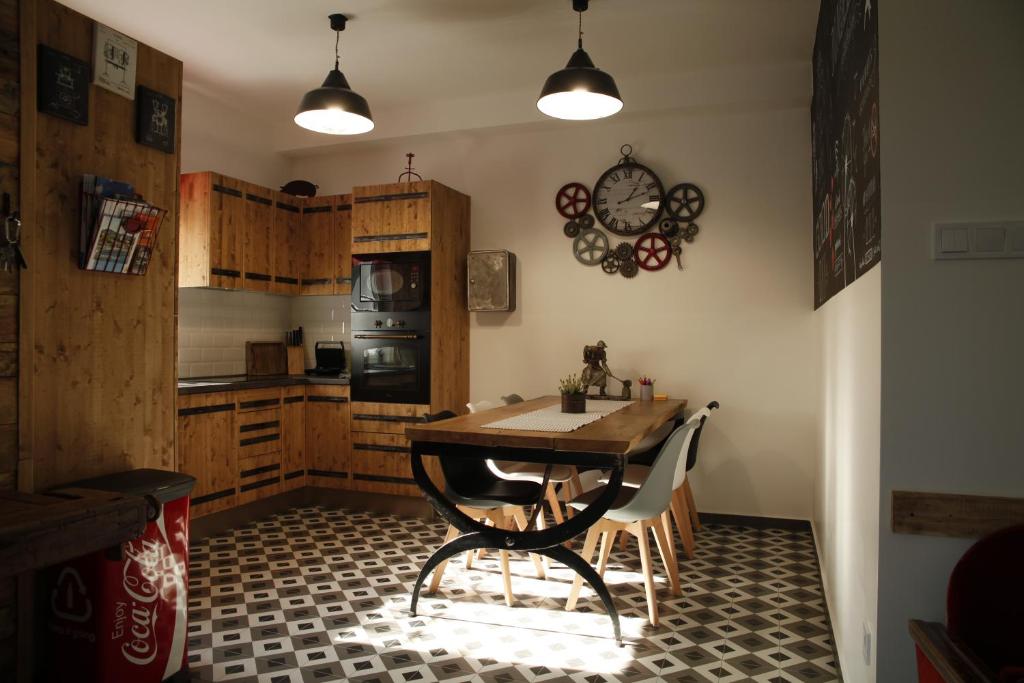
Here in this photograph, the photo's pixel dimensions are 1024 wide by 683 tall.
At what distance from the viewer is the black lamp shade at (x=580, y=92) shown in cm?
329

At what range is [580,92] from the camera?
3295 millimetres

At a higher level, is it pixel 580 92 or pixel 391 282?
pixel 580 92

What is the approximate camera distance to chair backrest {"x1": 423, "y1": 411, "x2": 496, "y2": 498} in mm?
3561

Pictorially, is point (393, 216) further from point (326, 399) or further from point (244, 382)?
point (244, 382)

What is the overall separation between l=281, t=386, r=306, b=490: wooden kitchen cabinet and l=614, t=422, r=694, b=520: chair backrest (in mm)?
2989

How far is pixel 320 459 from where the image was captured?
17.6ft

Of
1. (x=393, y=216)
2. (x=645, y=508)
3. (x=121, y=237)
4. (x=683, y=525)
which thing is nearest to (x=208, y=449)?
(x=393, y=216)

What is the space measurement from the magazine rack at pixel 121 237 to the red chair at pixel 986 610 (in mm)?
2747

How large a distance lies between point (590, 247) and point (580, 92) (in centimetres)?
203

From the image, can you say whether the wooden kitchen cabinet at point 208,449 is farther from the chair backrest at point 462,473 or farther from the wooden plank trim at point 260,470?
the chair backrest at point 462,473

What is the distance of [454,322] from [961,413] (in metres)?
4.04

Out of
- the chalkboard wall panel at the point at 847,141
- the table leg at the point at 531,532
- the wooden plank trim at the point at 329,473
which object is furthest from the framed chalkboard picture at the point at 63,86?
the wooden plank trim at the point at 329,473

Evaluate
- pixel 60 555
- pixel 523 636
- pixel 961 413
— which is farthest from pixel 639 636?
pixel 60 555

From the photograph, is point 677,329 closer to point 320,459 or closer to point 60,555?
point 320,459
